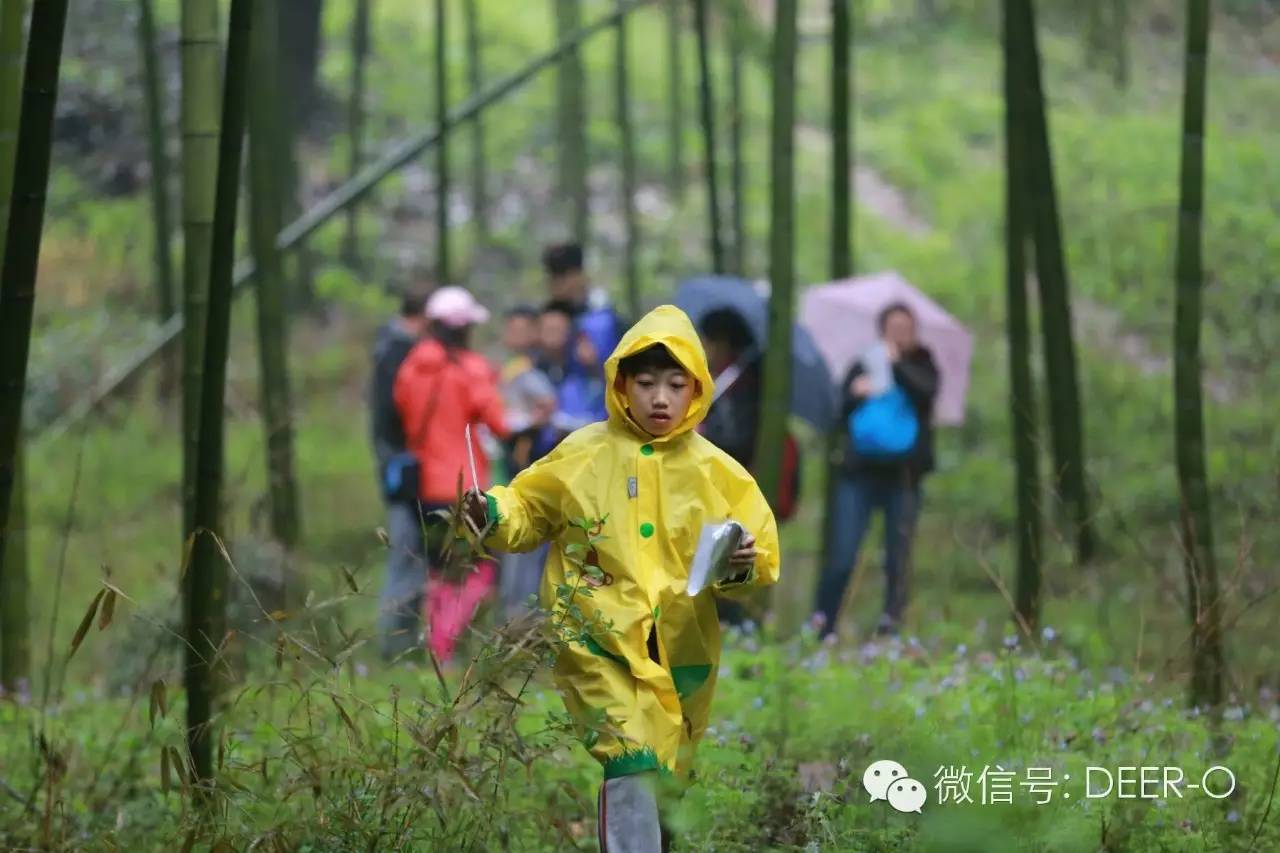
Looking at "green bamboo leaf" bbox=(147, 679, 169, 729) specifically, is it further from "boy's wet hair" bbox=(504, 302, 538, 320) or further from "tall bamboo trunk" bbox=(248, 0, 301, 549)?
"tall bamboo trunk" bbox=(248, 0, 301, 549)

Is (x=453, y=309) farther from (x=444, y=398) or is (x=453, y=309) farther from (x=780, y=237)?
(x=780, y=237)

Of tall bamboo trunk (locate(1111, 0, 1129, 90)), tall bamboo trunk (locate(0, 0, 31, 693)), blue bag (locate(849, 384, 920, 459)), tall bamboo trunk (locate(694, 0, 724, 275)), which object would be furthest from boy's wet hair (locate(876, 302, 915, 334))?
tall bamboo trunk (locate(1111, 0, 1129, 90))

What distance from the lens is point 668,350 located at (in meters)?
3.62

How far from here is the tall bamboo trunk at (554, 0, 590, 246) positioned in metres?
13.5

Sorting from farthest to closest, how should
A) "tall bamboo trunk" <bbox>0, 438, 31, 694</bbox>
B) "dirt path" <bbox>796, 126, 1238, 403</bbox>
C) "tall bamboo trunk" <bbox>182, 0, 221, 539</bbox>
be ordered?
1. "dirt path" <bbox>796, 126, 1238, 403</bbox>
2. "tall bamboo trunk" <bbox>0, 438, 31, 694</bbox>
3. "tall bamboo trunk" <bbox>182, 0, 221, 539</bbox>

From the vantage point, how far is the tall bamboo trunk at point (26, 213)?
11.4ft

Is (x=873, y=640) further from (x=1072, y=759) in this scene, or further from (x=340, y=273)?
(x=340, y=273)

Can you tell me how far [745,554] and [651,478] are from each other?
0.84ft

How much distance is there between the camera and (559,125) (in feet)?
56.2

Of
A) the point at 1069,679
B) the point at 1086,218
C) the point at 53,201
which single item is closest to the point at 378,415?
the point at 1069,679

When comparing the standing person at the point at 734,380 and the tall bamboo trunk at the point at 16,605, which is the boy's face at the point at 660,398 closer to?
the tall bamboo trunk at the point at 16,605

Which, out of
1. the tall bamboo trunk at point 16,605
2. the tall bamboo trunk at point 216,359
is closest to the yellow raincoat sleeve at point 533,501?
the tall bamboo trunk at point 216,359

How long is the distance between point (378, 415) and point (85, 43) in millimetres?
11853

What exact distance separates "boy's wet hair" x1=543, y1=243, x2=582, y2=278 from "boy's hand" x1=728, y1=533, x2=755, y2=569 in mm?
3389
